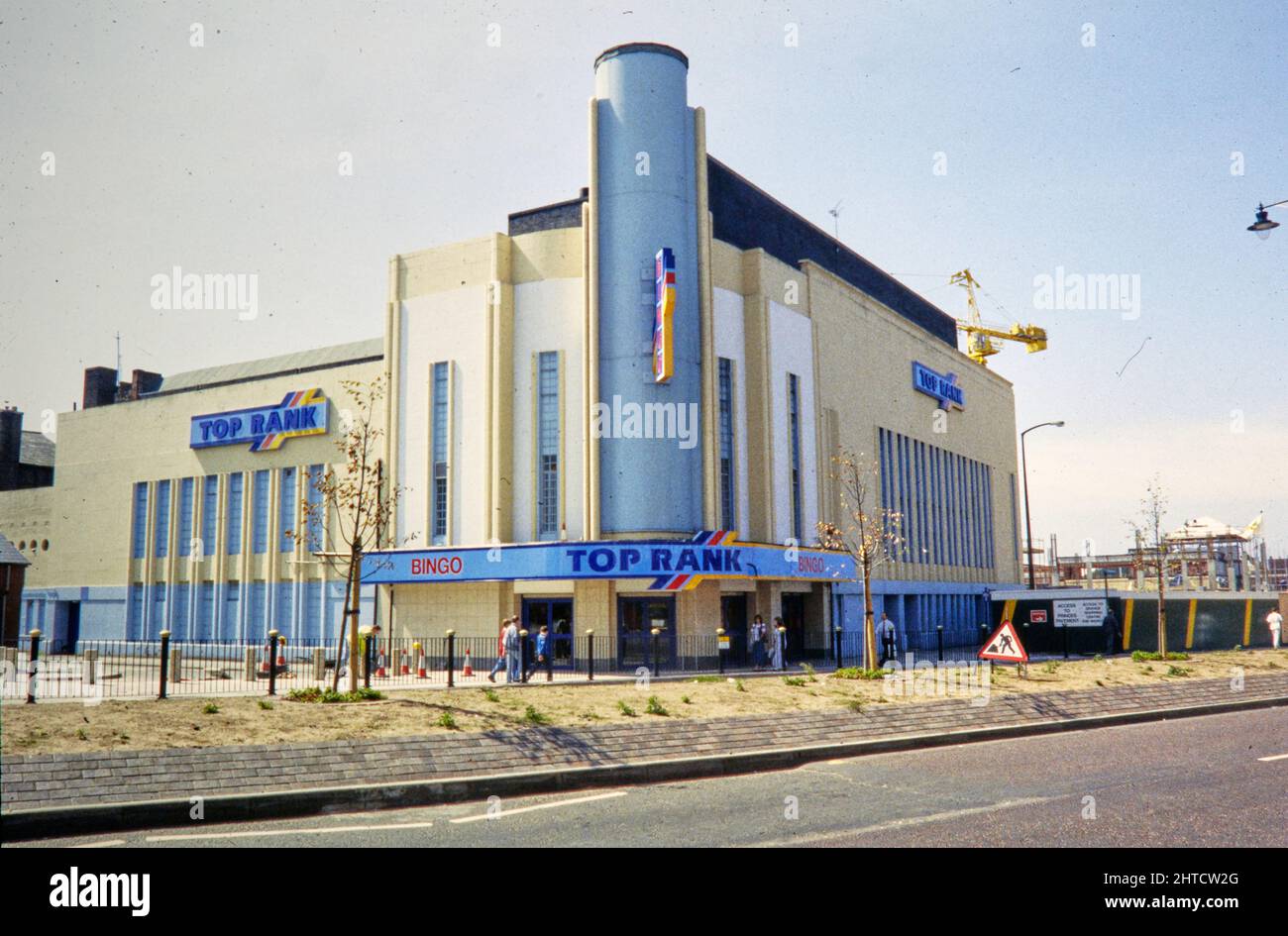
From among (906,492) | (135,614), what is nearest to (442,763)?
(135,614)

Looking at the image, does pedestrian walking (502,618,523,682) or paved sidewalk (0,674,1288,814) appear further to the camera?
pedestrian walking (502,618,523,682)

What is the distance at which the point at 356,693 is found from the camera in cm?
1622

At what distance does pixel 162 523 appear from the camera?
45000 mm

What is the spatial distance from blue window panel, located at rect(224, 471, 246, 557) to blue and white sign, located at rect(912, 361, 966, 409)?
109 feet

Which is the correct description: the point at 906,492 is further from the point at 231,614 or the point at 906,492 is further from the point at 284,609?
the point at 231,614

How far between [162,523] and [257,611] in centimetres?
782

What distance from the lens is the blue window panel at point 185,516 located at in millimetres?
44125

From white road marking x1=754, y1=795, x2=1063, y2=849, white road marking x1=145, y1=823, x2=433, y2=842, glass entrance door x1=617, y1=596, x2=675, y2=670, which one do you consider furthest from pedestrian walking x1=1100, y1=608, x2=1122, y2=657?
white road marking x1=145, y1=823, x2=433, y2=842

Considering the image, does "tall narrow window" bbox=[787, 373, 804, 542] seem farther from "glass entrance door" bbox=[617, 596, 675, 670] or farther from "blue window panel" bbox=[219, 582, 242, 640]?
"blue window panel" bbox=[219, 582, 242, 640]

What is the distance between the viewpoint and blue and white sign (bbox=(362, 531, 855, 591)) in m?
30.8

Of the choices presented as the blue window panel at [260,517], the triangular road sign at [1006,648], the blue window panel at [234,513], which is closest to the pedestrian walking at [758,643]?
the triangular road sign at [1006,648]

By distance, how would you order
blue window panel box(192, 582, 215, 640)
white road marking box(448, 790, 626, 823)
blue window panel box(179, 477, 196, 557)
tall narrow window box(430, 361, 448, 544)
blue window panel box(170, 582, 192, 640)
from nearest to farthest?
white road marking box(448, 790, 626, 823), tall narrow window box(430, 361, 448, 544), blue window panel box(192, 582, 215, 640), blue window panel box(170, 582, 192, 640), blue window panel box(179, 477, 196, 557)

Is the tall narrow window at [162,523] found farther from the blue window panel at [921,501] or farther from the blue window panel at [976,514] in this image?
the blue window panel at [976,514]
